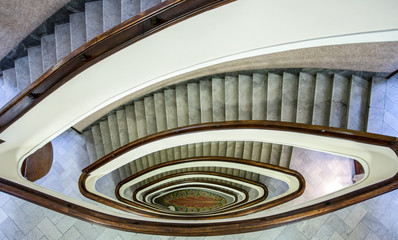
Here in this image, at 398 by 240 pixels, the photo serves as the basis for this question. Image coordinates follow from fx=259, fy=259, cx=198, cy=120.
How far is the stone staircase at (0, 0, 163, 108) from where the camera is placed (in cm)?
309

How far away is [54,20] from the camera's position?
3.66m

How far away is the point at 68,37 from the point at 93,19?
546 millimetres

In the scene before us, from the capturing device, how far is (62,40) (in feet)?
11.8

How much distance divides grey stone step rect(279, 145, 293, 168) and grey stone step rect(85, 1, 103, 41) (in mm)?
3820

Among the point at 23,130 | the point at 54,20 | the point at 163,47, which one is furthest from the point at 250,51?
the point at 54,20

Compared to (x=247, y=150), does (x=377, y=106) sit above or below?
above

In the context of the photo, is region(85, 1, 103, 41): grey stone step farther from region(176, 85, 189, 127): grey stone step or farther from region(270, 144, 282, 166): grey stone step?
region(270, 144, 282, 166): grey stone step


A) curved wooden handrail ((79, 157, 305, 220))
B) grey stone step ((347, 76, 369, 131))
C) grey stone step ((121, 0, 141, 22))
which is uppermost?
grey stone step ((121, 0, 141, 22))

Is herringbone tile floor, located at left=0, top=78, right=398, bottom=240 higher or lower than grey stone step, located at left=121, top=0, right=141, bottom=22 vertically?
lower

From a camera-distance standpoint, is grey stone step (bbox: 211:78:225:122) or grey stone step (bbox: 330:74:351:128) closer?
grey stone step (bbox: 330:74:351:128)

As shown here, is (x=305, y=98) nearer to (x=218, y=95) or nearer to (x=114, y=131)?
(x=218, y=95)

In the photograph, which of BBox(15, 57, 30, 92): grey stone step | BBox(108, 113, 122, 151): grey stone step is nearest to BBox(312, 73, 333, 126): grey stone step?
BBox(108, 113, 122, 151): grey stone step

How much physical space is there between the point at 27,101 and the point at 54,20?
1.91m

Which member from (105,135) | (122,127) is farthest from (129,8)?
(105,135)
